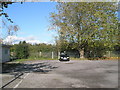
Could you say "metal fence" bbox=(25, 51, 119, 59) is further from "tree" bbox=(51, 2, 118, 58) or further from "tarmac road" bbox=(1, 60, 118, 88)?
"tarmac road" bbox=(1, 60, 118, 88)

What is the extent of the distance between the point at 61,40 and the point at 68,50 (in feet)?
15.5

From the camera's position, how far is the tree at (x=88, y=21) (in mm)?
35156

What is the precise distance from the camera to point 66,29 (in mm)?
35781

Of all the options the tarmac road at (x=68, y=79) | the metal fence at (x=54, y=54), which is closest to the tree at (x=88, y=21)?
the metal fence at (x=54, y=54)

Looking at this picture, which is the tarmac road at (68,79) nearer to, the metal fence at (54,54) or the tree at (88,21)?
the tree at (88,21)

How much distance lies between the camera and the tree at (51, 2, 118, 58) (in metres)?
35.2

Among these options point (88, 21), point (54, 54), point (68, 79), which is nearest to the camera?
point (68, 79)

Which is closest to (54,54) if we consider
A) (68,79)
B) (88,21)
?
(88,21)

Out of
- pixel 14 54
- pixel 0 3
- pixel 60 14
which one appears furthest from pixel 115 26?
pixel 0 3

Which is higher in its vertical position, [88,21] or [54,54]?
[88,21]

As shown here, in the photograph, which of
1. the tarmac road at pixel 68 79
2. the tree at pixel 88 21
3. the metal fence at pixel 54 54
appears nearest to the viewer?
the tarmac road at pixel 68 79

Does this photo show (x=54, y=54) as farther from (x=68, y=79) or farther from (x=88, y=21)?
(x=68, y=79)

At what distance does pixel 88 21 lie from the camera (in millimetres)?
35406

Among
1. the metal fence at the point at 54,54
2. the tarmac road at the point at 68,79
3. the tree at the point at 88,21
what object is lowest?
the tarmac road at the point at 68,79
